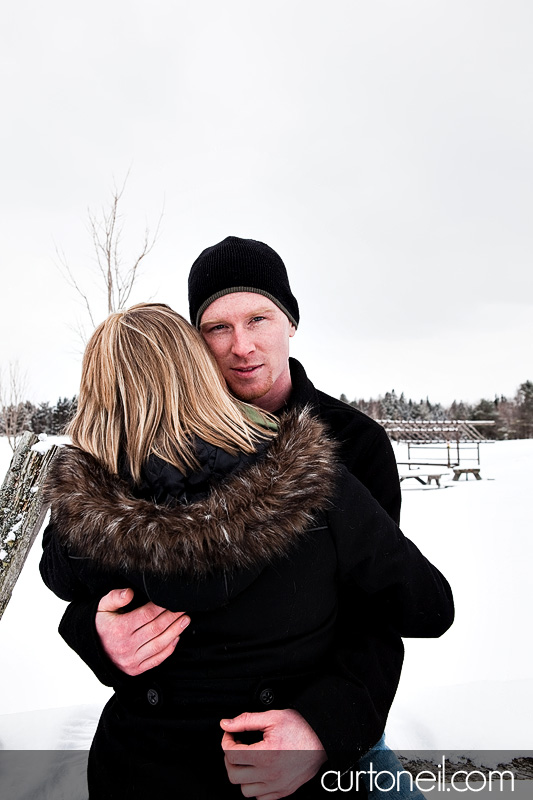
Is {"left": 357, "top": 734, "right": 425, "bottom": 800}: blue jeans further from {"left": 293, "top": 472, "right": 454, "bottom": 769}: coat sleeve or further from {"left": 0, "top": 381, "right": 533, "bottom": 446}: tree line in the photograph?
{"left": 0, "top": 381, "right": 533, "bottom": 446}: tree line

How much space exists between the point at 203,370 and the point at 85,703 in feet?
11.4

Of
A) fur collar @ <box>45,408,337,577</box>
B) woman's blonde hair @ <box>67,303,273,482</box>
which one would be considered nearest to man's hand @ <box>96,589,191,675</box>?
fur collar @ <box>45,408,337,577</box>

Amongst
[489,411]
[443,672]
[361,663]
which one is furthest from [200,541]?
[489,411]

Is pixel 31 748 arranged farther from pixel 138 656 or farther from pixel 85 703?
pixel 138 656

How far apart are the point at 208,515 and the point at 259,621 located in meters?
0.29

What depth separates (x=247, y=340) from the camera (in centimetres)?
197

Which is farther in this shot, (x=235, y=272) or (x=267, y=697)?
(x=235, y=272)

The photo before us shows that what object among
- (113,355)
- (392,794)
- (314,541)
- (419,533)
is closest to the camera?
(314,541)

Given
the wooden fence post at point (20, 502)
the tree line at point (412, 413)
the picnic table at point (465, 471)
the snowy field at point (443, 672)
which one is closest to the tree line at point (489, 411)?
the tree line at point (412, 413)

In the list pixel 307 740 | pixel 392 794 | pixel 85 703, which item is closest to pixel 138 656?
pixel 307 740

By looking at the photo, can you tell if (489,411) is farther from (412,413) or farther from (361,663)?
(361,663)

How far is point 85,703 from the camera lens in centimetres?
388

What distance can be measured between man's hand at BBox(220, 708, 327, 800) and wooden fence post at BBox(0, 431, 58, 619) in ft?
5.87

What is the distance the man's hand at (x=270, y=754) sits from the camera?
48.8 inches
